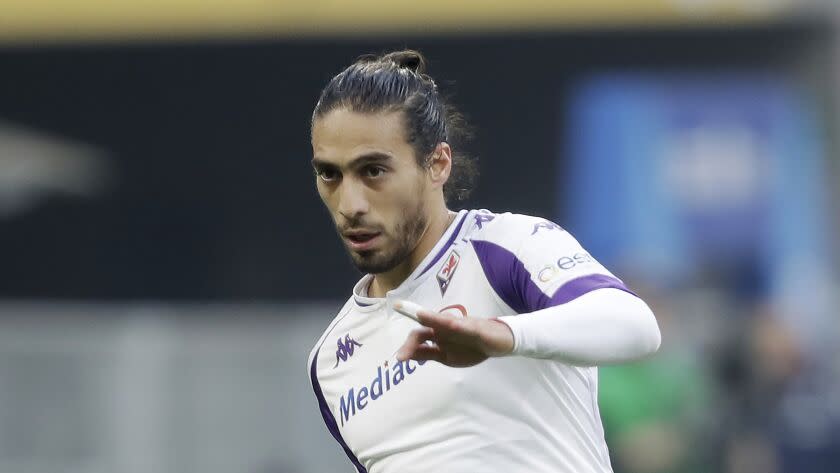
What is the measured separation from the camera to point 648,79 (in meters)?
12.2

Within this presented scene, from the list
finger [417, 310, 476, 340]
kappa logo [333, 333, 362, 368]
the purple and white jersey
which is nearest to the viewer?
finger [417, 310, 476, 340]

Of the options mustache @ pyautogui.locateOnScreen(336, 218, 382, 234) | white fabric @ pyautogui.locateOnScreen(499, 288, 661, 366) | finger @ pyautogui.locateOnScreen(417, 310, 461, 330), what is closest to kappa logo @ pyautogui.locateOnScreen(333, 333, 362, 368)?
mustache @ pyautogui.locateOnScreen(336, 218, 382, 234)

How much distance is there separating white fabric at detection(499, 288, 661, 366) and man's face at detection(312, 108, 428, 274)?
551 mm

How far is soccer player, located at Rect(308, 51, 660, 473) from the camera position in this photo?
3459 mm

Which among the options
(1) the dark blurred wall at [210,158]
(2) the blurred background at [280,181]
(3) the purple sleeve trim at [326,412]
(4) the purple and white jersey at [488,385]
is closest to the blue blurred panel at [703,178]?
(2) the blurred background at [280,181]

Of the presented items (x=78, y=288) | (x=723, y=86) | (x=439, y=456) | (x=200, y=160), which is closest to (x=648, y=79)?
(x=723, y=86)

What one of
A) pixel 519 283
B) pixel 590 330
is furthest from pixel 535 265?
pixel 590 330

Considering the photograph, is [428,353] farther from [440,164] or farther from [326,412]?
[326,412]

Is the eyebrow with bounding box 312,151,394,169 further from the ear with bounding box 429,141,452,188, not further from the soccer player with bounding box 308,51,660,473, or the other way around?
the ear with bounding box 429,141,452,188

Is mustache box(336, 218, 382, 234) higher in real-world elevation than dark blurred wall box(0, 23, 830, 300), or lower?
lower

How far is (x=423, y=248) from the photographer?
3.74 meters

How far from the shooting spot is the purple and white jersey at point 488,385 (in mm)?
3445

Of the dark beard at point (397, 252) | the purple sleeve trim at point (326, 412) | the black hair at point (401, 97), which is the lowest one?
the purple sleeve trim at point (326, 412)

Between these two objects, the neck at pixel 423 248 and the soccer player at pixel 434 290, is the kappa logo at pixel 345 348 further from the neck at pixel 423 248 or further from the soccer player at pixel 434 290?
the neck at pixel 423 248
